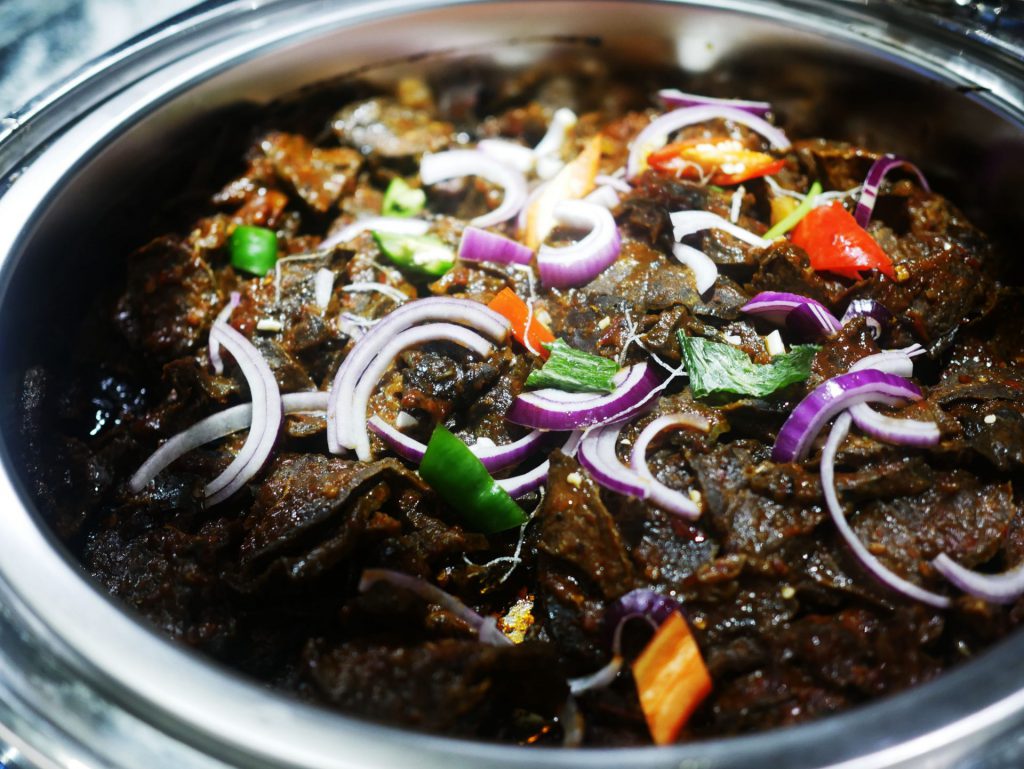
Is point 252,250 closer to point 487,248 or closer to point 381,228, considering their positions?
point 381,228

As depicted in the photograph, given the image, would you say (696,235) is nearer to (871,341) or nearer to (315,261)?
(871,341)

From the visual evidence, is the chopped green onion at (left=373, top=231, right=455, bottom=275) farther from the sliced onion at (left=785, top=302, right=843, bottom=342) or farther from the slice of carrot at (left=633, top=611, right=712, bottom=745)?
the slice of carrot at (left=633, top=611, right=712, bottom=745)

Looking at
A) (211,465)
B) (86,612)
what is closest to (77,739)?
(86,612)

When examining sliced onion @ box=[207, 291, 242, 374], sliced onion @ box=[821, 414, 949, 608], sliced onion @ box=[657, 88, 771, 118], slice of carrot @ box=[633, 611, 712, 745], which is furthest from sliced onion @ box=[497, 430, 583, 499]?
sliced onion @ box=[657, 88, 771, 118]

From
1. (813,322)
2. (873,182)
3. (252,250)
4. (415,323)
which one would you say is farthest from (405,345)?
(873,182)

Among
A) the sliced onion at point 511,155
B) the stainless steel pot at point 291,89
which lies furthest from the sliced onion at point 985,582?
the sliced onion at point 511,155

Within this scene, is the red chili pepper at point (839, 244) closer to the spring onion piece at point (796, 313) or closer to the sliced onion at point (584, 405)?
the spring onion piece at point (796, 313)
